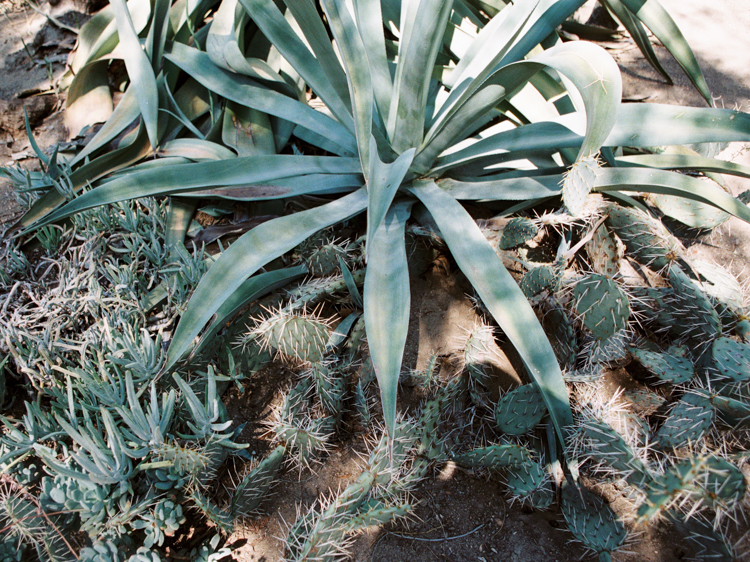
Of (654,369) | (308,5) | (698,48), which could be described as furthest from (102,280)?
(698,48)

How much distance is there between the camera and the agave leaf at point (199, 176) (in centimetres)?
151

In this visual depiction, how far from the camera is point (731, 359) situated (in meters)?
1.28

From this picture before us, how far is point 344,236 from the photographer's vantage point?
187cm

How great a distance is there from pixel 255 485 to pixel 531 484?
0.74 m

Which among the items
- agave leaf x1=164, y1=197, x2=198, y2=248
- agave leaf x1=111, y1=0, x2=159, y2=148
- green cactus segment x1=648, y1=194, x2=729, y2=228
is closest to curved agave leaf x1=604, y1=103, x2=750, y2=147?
green cactus segment x1=648, y1=194, x2=729, y2=228

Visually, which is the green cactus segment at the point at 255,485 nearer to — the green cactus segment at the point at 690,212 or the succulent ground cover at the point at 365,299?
the succulent ground cover at the point at 365,299

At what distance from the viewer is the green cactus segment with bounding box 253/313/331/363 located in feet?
4.30

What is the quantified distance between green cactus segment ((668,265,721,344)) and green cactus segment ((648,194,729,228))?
354mm

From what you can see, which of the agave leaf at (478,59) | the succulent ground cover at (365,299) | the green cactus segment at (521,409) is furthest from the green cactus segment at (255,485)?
the agave leaf at (478,59)

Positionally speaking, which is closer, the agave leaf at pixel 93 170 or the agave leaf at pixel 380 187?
the agave leaf at pixel 380 187

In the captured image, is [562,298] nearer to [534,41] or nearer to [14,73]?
[534,41]

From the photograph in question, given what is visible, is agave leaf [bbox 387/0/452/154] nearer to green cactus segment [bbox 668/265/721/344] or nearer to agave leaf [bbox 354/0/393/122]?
agave leaf [bbox 354/0/393/122]

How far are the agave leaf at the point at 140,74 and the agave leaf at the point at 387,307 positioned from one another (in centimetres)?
110

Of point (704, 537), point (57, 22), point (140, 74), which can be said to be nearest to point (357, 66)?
point (140, 74)
